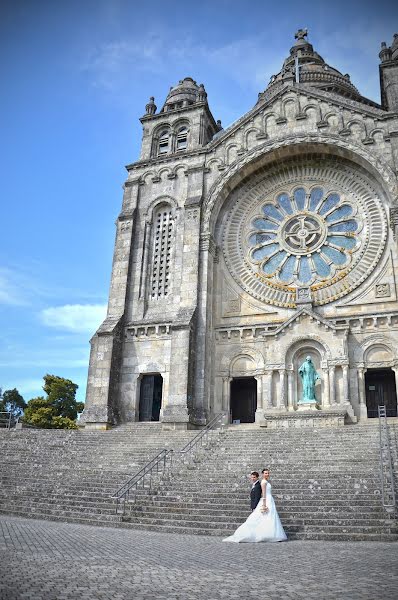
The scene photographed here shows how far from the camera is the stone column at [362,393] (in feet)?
68.3

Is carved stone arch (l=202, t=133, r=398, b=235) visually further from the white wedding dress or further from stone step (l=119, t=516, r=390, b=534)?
the white wedding dress

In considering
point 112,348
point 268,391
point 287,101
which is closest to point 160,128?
point 287,101

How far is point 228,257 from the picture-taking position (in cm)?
2631

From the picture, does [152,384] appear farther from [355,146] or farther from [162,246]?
[355,146]

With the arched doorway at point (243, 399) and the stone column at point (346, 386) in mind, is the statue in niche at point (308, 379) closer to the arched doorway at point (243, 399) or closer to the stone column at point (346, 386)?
the stone column at point (346, 386)

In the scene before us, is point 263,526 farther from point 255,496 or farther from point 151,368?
point 151,368

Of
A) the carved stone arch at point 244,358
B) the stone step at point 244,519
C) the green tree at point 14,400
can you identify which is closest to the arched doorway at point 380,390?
the carved stone arch at point 244,358

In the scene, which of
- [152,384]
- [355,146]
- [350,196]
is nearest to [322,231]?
[350,196]

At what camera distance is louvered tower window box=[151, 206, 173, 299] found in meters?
25.8

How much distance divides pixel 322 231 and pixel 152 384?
1149 cm

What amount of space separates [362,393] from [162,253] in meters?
12.3

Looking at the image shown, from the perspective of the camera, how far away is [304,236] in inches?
1001

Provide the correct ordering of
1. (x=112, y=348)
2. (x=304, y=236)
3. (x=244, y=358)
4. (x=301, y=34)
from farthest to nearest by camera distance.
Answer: (x=301, y=34)
(x=304, y=236)
(x=244, y=358)
(x=112, y=348)

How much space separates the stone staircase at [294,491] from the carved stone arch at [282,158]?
13.0 m
